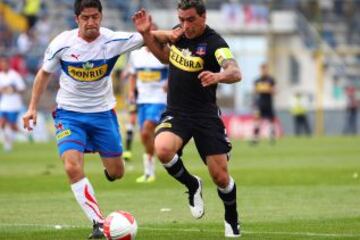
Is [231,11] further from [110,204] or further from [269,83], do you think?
[110,204]

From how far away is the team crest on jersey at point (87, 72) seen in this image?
12164mm

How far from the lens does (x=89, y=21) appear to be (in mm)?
11938

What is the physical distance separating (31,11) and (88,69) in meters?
33.4

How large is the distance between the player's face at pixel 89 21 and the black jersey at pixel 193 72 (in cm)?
87

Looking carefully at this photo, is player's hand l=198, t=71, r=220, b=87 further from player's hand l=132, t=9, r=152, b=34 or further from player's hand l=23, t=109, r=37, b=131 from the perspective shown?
player's hand l=23, t=109, r=37, b=131

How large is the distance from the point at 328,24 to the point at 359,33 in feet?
5.35

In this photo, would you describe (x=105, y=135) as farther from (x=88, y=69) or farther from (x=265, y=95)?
(x=265, y=95)

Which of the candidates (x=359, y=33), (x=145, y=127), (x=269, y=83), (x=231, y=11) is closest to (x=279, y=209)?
(x=145, y=127)

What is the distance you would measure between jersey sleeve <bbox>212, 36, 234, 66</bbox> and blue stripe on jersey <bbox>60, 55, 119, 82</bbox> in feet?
4.10

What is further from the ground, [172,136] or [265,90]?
[172,136]

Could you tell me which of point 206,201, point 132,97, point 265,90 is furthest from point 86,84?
point 265,90

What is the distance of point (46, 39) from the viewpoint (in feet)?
148

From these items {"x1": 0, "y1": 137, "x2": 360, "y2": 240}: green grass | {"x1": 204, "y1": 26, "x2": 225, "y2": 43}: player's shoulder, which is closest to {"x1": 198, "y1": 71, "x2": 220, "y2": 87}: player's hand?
{"x1": 204, "y1": 26, "x2": 225, "y2": 43}: player's shoulder

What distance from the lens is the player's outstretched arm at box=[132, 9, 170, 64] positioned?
451 inches
